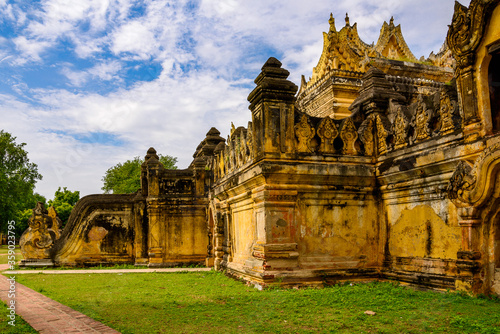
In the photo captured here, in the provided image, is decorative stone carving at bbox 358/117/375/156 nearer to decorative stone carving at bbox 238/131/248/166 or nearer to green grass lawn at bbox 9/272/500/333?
decorative stone carving at bbox 238/131/248/166

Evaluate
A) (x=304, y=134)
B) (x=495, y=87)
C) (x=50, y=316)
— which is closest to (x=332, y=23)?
(x=304, y=134)

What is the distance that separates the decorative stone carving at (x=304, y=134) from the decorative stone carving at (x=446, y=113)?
246 centimetres

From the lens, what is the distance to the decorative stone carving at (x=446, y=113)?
6.90m

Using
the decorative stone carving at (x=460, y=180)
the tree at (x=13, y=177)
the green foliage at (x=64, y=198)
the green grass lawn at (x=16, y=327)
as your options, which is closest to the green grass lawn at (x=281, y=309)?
the green grass lawn at (x=16, y=327)

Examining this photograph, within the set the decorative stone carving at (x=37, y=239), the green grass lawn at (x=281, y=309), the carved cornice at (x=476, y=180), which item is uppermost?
the carved cornice at (x=476, y=180)

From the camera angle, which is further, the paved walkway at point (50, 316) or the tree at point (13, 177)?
the tree at point (13, 177)

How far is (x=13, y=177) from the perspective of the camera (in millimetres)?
36094

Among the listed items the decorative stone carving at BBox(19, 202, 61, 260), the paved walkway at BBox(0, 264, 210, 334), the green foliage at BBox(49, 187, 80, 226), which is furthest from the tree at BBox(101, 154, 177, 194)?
the paved walkway at BBox(0, 264, 210, 334)

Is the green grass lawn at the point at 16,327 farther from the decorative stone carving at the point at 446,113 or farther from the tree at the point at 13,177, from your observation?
the tree at the point at 13,177

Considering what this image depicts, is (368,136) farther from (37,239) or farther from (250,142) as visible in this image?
(37,239)

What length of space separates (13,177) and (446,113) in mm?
37073

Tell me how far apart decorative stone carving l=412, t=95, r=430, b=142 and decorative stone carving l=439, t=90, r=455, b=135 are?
0.30m

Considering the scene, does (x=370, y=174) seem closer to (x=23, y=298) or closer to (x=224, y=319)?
(x=224, y=319)

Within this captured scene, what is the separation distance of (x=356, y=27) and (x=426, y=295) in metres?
9.31
